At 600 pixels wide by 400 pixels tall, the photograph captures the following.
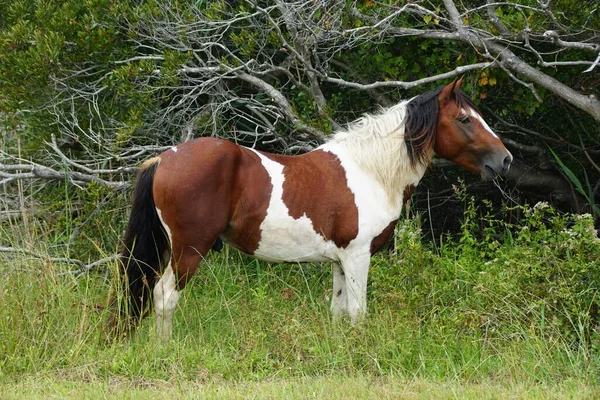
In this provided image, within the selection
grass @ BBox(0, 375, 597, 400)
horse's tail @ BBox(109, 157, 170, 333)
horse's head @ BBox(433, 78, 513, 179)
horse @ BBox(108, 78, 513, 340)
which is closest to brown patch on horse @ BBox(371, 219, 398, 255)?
horse @ BBox(108, 78, 513, 340)

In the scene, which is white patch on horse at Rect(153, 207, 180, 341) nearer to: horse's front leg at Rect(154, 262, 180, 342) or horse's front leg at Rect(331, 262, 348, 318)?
horse's front leg at Rect(154, 262, 180, 342)

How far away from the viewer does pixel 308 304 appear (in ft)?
20.5

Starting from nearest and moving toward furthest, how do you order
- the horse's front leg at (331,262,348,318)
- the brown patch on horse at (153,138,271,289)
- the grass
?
the grass, the brown patch on horse at (153,138,271,289), the horse's front leg at (331,262,348,318)

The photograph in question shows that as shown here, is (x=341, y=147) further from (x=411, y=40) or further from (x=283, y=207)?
(x=411, y=40)

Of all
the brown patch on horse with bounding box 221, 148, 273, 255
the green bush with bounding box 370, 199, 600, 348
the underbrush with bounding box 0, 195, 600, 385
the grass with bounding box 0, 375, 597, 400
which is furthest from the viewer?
the brown patch on horse with bounding box 221, 148, 273, 255

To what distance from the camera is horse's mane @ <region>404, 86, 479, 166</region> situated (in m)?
5.75

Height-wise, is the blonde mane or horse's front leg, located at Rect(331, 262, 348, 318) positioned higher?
the blonde mane

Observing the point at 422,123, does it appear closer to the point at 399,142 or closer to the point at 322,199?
the point at 399,142

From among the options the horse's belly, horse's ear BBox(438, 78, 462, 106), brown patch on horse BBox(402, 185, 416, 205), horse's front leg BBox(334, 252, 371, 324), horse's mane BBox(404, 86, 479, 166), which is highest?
horse's ear BBox(438, 78, 462, 106)

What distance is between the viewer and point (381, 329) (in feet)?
16.9

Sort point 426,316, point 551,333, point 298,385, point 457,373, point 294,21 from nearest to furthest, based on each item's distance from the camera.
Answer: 1. point 298,385
2. point 457,373
3. point 551,333
4. point 426,316
5. point 294,21

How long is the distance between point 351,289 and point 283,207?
0.73 meters

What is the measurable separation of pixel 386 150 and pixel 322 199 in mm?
582

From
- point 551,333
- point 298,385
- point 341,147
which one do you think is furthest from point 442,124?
point 298,385
